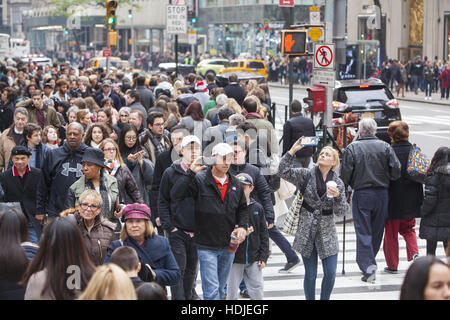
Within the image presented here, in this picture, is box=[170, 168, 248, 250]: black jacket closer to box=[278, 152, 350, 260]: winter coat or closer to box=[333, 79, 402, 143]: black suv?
box=[278, 152, 350, 260]: winter coat

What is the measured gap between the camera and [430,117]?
3291 centimetres

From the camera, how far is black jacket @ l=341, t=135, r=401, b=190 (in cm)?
1042

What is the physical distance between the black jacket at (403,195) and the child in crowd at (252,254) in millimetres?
2585

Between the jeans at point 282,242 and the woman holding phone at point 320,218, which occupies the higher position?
the woman holding phone at point 320,218

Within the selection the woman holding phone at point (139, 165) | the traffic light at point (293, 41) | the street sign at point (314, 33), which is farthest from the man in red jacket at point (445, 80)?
the woman holding phone at point (139, 165)

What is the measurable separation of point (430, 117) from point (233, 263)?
83.4 feet

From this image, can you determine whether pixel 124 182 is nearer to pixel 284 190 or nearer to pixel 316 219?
pixel 316 219

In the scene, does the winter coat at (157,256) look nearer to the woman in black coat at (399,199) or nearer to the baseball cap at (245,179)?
the baseball cap at (245,179)

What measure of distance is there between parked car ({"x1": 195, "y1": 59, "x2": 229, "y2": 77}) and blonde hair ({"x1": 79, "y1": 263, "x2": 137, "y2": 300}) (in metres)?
50.2

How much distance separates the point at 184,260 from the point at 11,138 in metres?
4.09

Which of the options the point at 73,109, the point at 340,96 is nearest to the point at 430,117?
the point at 340,96

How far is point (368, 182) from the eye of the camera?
10414mm

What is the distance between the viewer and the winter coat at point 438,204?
10.1 meters

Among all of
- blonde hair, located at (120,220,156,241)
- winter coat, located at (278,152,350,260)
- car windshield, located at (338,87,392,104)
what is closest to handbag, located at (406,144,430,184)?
winter coat, located at (278,152,350,260)
